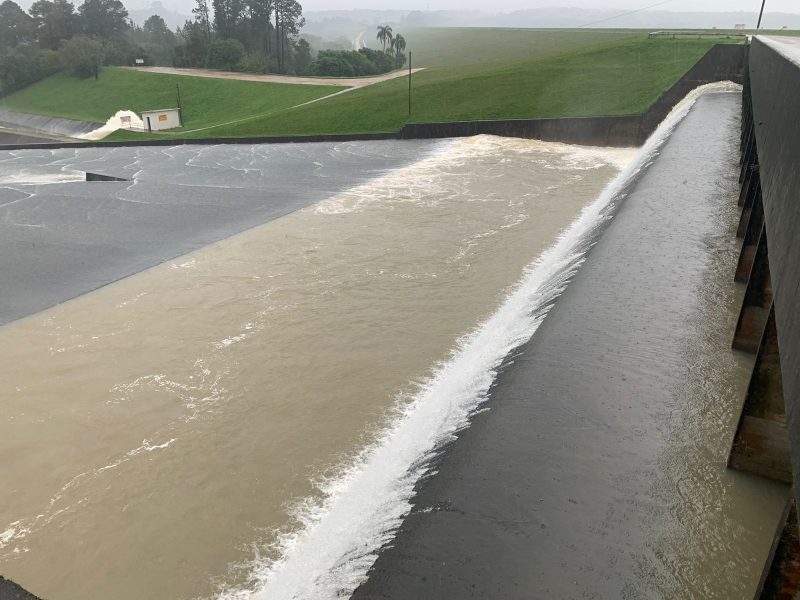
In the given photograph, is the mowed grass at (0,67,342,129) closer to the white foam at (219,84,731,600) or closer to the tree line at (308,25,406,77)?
the tree line at (308,25,406,77)

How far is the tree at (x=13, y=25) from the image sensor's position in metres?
66.1

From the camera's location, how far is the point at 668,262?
6430mm

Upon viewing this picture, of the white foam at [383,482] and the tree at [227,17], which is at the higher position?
the tree at [227,17]

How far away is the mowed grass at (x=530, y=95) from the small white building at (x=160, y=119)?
832 centimetres

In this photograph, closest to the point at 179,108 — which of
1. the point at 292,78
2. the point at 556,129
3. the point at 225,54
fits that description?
the point at 292,78

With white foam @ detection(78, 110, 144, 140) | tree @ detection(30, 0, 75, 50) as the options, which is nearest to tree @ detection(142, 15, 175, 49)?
tree @ detection(30, 0, 75, 50)

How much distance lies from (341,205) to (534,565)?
10.8 metres

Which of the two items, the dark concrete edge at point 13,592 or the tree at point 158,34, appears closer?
A: the dark concrete edge at point 13,592

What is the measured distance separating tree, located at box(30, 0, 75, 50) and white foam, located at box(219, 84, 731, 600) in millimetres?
71364

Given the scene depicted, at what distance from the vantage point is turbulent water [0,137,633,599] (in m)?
4.12

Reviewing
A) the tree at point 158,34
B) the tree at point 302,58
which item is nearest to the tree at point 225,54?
the tree at point 302,58

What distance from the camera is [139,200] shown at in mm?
14062

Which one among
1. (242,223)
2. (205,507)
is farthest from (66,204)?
(205,507)

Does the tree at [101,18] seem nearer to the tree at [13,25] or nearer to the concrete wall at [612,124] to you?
the tree at [13,25]
